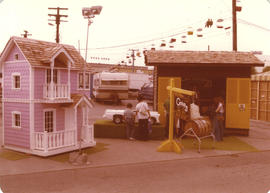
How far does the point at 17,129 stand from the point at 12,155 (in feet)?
3.49

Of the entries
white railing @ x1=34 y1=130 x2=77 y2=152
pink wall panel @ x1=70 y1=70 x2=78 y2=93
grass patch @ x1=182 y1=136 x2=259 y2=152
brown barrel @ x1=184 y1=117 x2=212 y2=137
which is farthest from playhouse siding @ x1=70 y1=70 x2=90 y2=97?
grass patch @ x1=182 y1=136 x2=259 y2=152

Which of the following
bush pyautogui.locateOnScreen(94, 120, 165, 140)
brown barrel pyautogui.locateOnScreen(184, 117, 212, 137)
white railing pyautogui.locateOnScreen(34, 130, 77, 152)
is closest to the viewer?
white railing pyautogui.locateOnScreen(34, 130, 77, 152)

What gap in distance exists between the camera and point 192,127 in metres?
11.7

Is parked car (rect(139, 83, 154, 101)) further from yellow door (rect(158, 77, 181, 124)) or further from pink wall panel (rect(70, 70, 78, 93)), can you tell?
pink wall panel (rect(70, 70, 78, 93))

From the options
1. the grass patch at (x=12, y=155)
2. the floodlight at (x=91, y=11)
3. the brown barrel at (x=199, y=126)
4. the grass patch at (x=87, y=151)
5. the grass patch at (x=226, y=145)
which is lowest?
the grass patch at (x=12, y=155)

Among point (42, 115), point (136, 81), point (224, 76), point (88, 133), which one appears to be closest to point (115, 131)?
point (88, 133)

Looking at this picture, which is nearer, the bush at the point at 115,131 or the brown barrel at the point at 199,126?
the brown barrel at the point at 199,126

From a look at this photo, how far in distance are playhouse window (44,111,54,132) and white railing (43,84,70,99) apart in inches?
32.0

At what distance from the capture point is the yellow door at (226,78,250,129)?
15305 mm

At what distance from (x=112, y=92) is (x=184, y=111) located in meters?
19.2

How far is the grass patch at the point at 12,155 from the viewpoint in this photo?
34.3ft

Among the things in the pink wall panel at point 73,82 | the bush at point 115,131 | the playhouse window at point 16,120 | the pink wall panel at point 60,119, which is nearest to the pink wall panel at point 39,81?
the pink wall panel at point 60,119

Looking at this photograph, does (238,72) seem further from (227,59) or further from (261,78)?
(261,78)

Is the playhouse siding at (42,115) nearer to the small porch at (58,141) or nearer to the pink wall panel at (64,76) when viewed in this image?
the small porch at (58,141)
